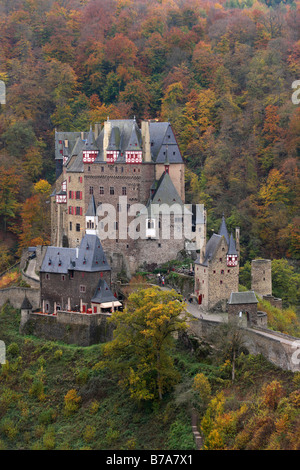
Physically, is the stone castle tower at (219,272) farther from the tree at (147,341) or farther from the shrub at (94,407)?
the shrub at (94,407)

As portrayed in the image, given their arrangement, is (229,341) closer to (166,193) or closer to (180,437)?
(180,437)

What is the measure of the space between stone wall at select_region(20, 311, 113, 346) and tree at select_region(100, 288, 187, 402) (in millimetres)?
5063

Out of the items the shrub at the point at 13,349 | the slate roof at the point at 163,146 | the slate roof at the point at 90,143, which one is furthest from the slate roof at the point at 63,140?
the shrub at the point at 13,349

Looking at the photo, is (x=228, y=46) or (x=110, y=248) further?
(x=228, y=46)

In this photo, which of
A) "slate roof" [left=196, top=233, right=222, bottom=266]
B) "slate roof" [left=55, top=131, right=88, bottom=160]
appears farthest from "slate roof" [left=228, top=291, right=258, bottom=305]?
"slate roof" [left=55, top=131, right=88, bottom=160]

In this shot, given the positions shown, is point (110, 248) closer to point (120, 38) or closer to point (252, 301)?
point (252, 301)

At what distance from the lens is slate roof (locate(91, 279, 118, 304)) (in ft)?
182

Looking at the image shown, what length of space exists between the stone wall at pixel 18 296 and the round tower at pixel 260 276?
1444 cm

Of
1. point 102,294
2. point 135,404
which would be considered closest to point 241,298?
point 135,404

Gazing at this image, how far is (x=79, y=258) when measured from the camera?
56.9 meters

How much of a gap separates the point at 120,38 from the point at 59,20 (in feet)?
27.9

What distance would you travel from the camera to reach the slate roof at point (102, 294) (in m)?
55.6

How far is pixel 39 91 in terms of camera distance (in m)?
87.8
